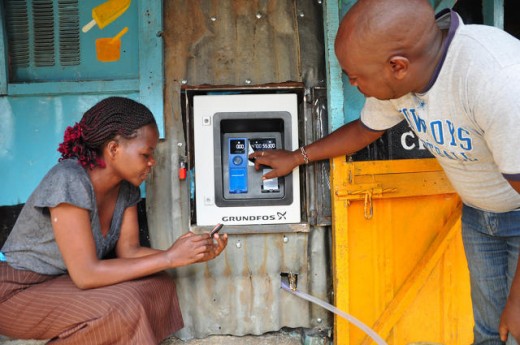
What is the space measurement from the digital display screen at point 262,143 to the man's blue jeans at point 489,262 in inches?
38.9

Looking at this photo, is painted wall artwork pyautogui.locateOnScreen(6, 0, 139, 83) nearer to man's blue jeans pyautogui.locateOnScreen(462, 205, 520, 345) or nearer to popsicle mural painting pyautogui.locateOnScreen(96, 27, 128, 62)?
popsicle mural painting pyautogui.locateOnScreen(96, 27, 128, 62)

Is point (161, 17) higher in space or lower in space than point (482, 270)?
higher

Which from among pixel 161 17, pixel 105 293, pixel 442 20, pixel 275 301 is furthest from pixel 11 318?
pixel 442 20

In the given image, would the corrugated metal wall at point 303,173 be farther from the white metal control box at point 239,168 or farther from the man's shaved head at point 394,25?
the man's shaved head at point 394,25

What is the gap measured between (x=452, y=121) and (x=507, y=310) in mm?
532

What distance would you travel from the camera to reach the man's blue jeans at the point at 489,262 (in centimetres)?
159

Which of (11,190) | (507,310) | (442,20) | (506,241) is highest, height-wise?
(442,20)

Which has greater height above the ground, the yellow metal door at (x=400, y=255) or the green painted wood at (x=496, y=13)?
the green painted wood at (x=496, y=13)

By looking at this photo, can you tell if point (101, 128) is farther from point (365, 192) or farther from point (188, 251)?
point (365, 192)

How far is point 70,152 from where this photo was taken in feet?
6.63

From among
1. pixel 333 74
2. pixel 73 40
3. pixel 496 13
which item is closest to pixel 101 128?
pixel 73 40

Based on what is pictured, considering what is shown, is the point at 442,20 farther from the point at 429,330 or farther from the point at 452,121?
the point at 429,330

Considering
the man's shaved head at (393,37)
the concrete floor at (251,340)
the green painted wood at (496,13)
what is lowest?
the concrete floor at (251,340)

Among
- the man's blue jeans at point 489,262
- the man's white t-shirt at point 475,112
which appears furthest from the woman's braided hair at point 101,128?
the man's blue jeans at point 489,262
